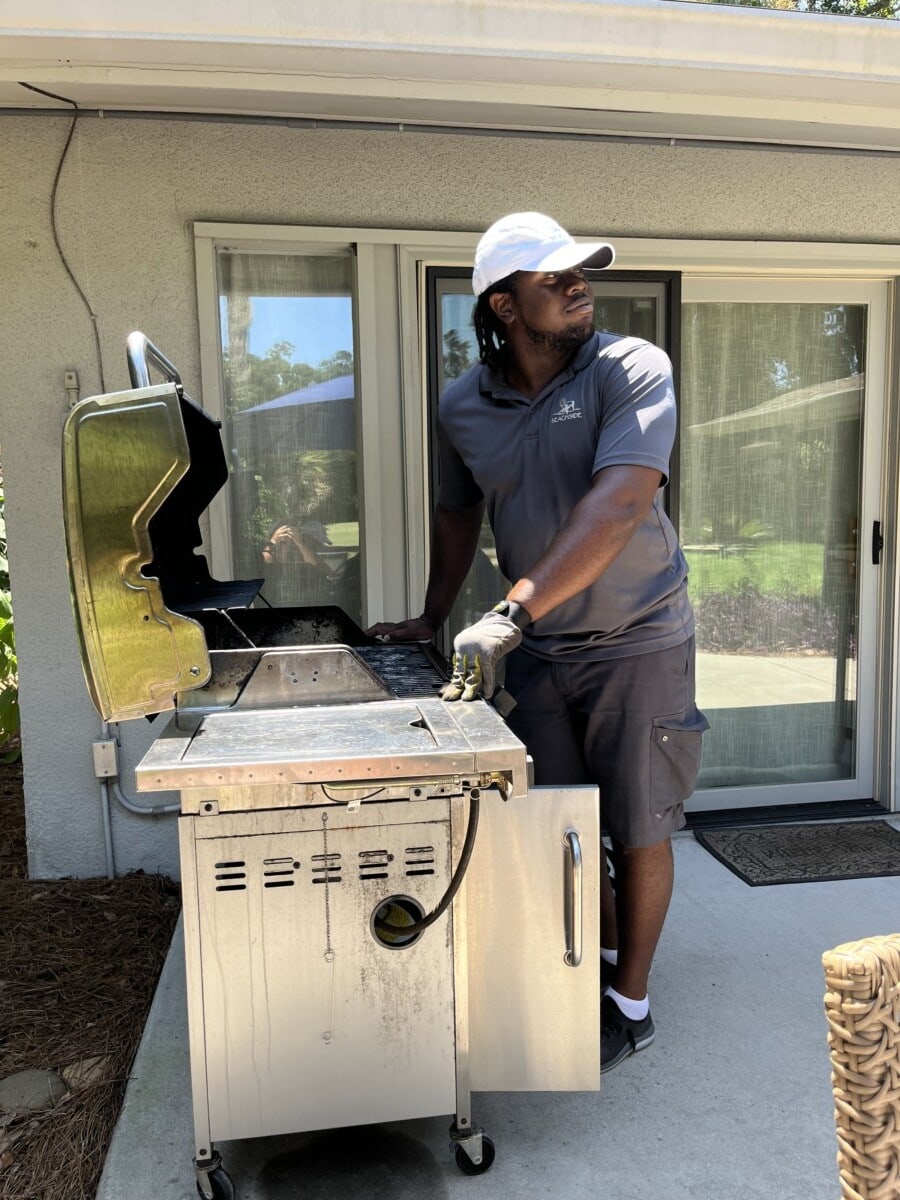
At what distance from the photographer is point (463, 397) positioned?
2254 mm

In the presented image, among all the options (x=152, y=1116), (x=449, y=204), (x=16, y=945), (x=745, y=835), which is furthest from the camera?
(x=745, y=835)

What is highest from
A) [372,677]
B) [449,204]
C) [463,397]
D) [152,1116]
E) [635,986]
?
[449,204]

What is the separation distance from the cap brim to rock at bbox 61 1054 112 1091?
7.30 feet

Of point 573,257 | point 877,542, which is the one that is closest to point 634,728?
point 573,257

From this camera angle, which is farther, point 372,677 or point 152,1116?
point 152,1116

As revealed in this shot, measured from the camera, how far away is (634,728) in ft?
6.90

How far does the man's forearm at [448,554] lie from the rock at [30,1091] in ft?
4.93

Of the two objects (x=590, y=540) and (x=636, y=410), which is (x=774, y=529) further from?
(x=590, y=540)

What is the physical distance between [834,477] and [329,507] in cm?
210

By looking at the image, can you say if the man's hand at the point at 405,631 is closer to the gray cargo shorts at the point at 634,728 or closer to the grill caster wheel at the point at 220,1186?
the gray cargo shorts at the point at 634,728

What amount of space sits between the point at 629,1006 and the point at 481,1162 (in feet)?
1.81

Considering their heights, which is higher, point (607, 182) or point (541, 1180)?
point (607, 182)

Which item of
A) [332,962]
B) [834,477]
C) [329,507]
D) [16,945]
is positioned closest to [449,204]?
[329,507]

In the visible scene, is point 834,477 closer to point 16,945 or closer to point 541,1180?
point 541,1180
